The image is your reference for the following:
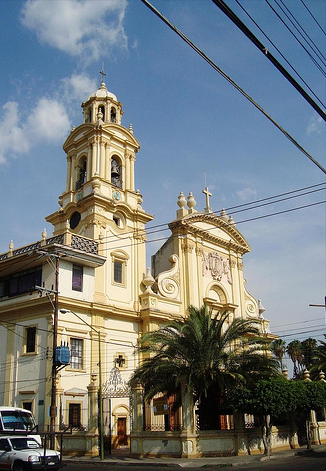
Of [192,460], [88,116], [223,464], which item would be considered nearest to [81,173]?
[88,116]

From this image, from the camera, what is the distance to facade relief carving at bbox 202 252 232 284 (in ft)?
133

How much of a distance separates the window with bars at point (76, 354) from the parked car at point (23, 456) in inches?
486

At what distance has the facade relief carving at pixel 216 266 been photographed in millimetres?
40531

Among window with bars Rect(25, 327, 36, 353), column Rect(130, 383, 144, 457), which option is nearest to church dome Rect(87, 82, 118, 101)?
window with bars Rect(25, 327, 36, 353)

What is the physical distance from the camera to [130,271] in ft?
117

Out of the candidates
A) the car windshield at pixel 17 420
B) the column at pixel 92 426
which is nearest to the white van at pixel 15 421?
the car windshield at pixel 17 420

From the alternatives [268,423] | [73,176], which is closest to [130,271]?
[73,176]

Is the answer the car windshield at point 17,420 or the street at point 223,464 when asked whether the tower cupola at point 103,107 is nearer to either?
the car windshield at point 17,420

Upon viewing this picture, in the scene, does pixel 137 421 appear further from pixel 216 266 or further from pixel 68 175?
pixel 68 175

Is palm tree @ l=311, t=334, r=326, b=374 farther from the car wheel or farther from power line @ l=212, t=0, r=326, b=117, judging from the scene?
power line @ l=212, t=0, r=326, b=117

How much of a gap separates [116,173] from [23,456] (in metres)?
25.8

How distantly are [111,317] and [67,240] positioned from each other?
20.3ft

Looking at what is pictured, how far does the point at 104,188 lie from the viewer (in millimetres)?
36656

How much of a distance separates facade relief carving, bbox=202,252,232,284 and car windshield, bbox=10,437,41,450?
24.6 meters
